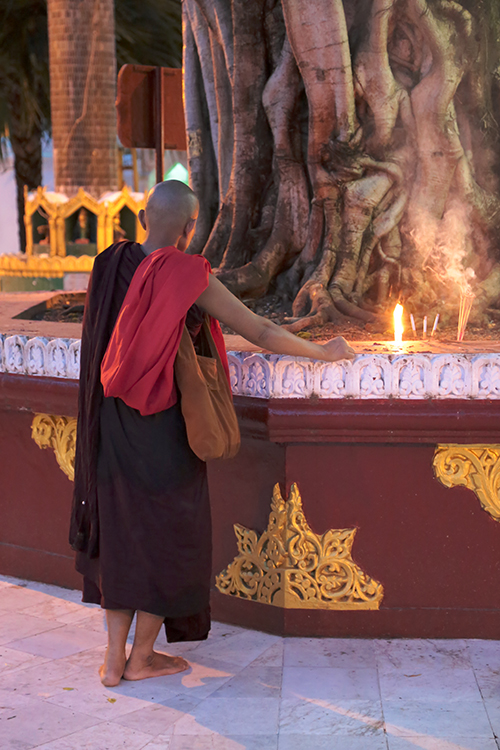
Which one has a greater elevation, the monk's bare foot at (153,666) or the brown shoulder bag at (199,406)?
the brown shoulder bag at (199,406)

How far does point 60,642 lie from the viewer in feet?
9.80

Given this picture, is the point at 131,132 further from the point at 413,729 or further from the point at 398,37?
the point at 413,729

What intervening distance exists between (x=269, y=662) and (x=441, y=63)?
2491 mm

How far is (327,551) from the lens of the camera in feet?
9.67

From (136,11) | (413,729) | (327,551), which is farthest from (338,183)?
(136,11)

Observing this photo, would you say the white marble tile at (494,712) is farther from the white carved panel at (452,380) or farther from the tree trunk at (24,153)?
the tree trunk at (24,153)

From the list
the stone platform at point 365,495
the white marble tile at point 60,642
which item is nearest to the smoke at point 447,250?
the stone platform at point 365,495

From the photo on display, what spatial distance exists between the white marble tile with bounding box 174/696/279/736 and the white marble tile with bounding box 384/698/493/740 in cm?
31

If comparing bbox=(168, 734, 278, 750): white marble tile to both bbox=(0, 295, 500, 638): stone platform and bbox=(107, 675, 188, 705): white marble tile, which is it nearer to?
bbox=(107, 675, 188, 705): white marble tile

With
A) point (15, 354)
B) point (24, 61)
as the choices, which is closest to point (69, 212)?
point (24, 61)

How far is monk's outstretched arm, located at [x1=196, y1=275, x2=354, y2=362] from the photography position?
2.56m

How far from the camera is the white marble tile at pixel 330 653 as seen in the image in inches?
110

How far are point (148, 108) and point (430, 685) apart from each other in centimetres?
381

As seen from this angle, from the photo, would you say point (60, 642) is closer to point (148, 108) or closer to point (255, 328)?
point (255, 328)
